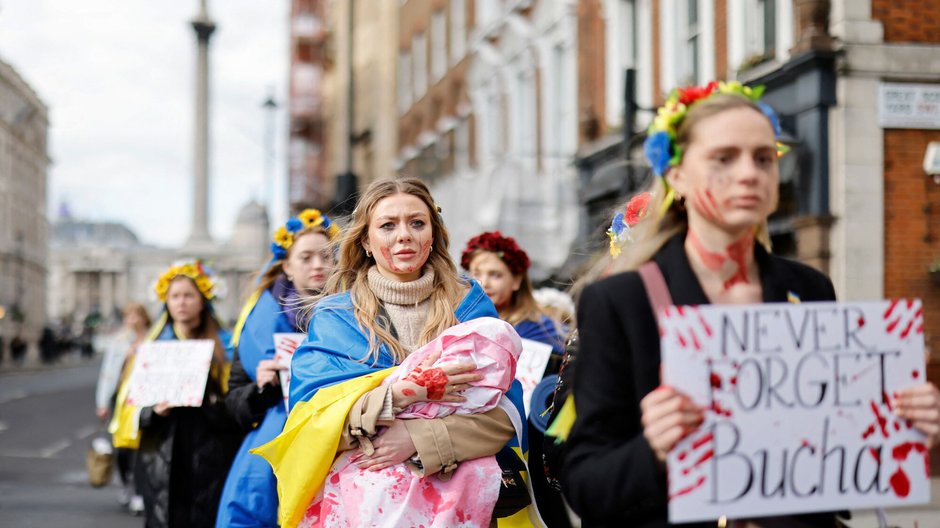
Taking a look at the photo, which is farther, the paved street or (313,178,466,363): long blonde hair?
the paved street

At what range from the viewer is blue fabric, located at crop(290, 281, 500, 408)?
3.86m

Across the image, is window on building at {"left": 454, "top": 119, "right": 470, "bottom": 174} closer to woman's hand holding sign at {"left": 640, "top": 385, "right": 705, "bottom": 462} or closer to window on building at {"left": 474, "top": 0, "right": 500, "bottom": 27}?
window on building at {"left": 474, "top": 0, "right": 500, "bottom": 27}

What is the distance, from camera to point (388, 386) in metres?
3.68

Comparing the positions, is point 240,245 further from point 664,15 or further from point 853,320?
point 853,320

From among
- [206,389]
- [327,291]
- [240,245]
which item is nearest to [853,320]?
[327,291]

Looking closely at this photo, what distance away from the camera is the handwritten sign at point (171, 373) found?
6555 mm

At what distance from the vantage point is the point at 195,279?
752 cm

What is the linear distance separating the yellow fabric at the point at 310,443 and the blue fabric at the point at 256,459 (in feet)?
4.43

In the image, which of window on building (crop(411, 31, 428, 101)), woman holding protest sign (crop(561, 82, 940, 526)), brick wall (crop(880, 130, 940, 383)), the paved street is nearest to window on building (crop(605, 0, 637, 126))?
brick wall (crop(880, 130, 940, 383))

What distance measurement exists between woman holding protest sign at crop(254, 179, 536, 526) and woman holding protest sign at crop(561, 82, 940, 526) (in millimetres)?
1140

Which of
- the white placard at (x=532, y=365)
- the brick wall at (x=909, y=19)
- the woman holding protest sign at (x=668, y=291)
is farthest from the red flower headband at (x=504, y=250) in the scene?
the brick wall at (x=909, y=19)

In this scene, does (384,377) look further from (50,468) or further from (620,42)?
(620,42)

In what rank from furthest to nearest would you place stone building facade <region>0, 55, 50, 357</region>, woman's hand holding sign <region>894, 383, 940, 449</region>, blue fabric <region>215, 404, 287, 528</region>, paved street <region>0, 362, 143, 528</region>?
stone building facade <region>0, 55, 50, 357</region>, paved street <region>0, 362, 143, 528</region>, blue fabric <region>215, 404, 287, 528</region>, woman's hand holding sign <region>894, 383, 940, 449</region>

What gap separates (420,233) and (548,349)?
1679 millimetres
